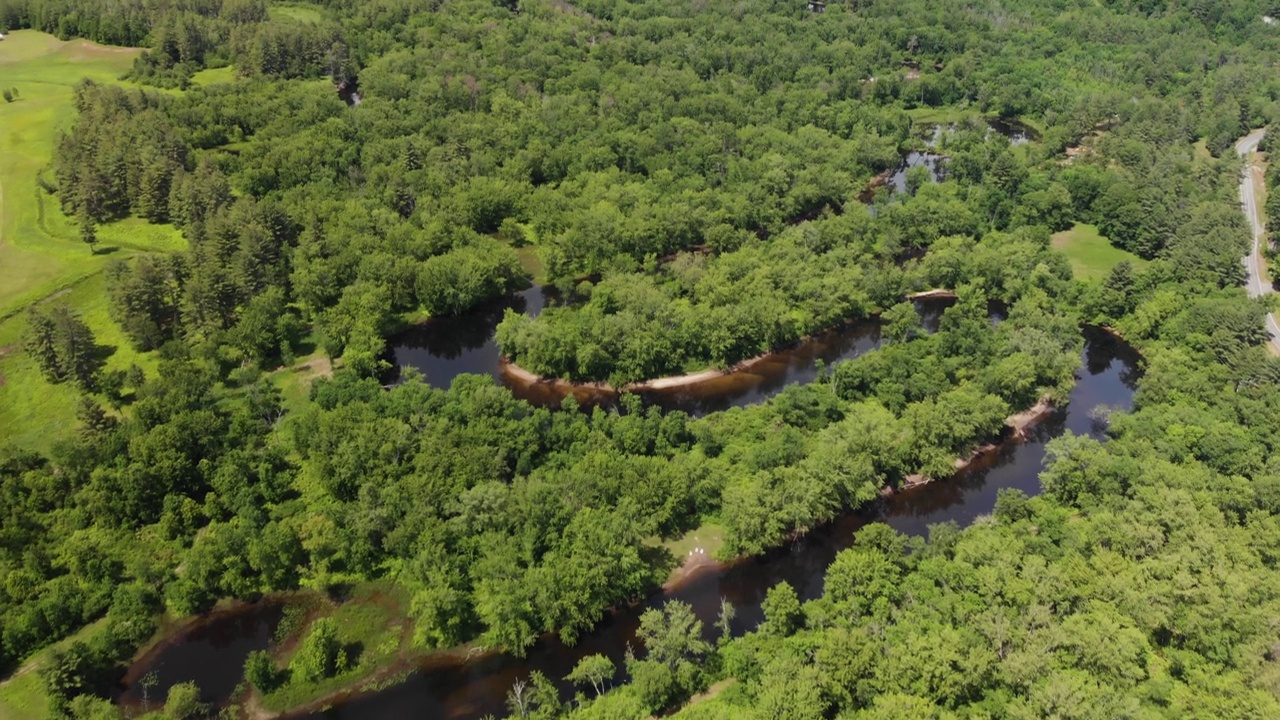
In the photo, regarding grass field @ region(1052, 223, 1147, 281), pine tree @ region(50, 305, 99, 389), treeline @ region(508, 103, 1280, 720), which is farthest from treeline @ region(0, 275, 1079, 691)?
→ grass field @ region(1052, 223, 1147, 281)

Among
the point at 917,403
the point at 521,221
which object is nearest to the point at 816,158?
the point at 521,221

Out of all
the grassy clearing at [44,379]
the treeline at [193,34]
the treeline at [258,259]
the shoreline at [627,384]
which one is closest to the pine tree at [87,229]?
the treeline at [258,259]

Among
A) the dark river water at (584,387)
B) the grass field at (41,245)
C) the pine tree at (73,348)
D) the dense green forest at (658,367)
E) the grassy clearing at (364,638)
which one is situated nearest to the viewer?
the dense green forest at (658,367)

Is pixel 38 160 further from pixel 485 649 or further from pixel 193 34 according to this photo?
pixel 485 649

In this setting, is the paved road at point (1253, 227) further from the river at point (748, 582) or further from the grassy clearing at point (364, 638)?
the grassy clearing at point (364, 638)

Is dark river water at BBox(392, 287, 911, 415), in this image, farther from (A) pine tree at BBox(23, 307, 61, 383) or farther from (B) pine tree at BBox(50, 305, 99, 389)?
(A) pine tree at BBox(23, 307, 61, 383)

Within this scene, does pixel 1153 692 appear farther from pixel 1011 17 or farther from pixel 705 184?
pixel 1011 17
